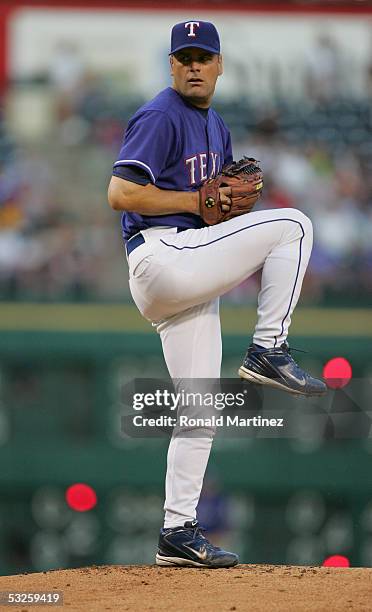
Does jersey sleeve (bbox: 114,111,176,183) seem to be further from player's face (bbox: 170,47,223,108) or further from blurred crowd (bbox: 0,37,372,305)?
blurred crowd (bbox: 0,37,372,305)

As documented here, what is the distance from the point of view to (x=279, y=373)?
3857mm

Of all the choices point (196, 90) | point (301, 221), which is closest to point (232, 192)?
point (301, 221)

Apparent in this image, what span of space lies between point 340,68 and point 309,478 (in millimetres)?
3067

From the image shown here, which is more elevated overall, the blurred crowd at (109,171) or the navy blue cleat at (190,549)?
the blurred crowd at (109,171)

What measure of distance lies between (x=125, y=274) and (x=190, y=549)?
441 centimetres

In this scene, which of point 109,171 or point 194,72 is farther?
point 109,171

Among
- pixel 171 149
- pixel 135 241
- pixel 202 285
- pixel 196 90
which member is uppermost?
pixel 196 90

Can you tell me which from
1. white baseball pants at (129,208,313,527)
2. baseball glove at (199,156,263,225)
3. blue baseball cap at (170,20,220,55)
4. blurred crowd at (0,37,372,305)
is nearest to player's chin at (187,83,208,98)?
blue baseball cap at (170,20,220,55)

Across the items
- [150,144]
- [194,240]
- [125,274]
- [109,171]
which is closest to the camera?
[150,144]

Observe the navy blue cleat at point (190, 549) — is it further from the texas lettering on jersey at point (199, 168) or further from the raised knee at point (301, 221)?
the texas lettering on jersey at point (199, 168)

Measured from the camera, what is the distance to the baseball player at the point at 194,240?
149 inches

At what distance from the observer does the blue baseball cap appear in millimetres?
3852

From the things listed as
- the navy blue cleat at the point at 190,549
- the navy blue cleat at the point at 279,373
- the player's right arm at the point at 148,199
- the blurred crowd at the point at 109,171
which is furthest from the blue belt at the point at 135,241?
the blurred crowd at the point at 109,171

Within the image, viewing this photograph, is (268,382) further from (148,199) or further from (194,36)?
(194,36)
